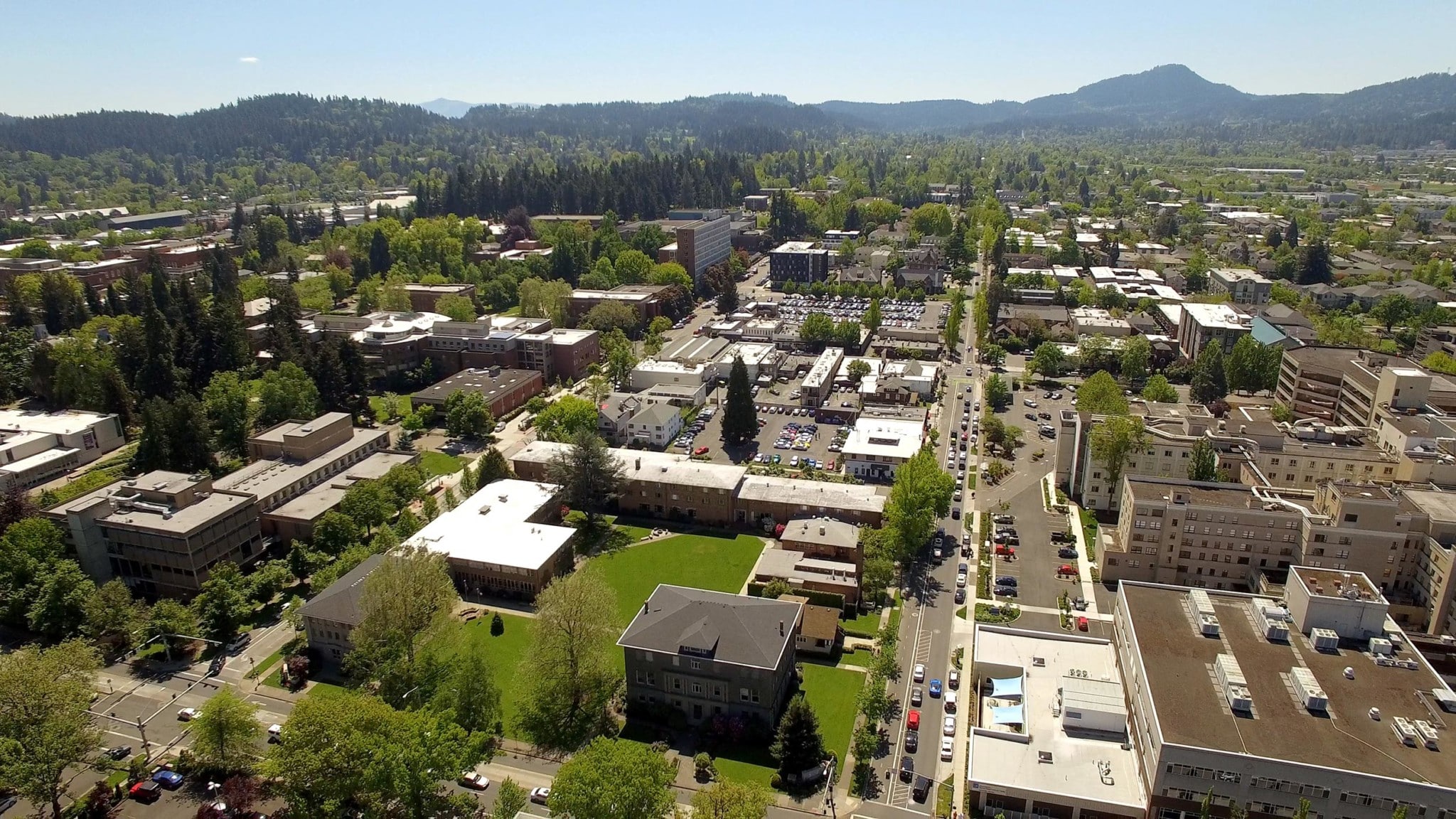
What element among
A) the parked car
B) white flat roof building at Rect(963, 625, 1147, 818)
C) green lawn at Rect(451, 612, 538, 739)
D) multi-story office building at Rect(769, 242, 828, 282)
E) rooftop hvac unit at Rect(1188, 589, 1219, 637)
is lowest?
green lawn at Rect(451, 612, 538, 739)

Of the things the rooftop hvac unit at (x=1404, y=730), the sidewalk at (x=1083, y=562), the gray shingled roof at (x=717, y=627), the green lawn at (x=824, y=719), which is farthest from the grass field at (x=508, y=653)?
the rooftop hvac unit at (x=1404, y=730)

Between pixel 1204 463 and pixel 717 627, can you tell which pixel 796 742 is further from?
pixel 1204 463

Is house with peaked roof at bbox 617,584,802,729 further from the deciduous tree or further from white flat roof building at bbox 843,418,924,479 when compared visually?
white flat roof building at bbox 843,418,924,479

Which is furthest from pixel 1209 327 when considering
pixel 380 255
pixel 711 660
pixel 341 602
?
pixel 380 255

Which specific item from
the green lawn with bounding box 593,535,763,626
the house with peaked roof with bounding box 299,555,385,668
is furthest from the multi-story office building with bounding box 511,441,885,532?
the house with peaked roof with bounding box 299,555,385,668

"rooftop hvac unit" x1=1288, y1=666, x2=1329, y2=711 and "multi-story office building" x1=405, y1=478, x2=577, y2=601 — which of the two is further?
"multi-story office building" x1=405, y1=478, x2=577, y2=601

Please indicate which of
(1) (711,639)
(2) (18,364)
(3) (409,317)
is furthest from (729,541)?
(2) (18,364)
